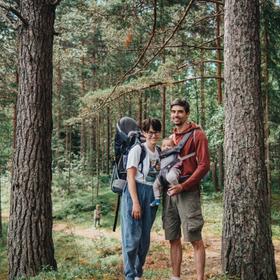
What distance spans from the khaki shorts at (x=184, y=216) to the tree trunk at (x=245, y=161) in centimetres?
78

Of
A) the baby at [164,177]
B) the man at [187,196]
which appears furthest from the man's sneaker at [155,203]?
the man at [187,196]

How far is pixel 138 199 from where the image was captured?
461 centimetres

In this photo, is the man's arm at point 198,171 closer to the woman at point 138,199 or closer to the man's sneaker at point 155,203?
the man's sneaker at point 155,203

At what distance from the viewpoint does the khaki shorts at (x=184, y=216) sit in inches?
182

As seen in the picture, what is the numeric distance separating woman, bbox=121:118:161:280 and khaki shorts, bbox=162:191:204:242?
0.89ft

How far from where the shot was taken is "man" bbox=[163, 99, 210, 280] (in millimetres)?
4602

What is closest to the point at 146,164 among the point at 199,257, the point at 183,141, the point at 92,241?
the point at 183,141

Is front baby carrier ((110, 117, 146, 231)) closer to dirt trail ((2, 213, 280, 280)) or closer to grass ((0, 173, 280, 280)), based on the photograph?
grass ((0, 173, 280, 280))

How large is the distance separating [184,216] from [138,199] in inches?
22.3

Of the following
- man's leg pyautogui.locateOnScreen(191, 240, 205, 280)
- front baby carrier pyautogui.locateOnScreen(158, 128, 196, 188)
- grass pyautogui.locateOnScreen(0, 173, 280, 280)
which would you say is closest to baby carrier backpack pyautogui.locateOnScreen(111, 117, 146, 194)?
front baby carrier pyautogui.locateOnScreen(158, 128, 196, 188)

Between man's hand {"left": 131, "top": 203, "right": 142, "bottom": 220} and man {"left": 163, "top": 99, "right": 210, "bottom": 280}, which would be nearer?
man's hand {"left": 131, "top": 203, "right": 142, "bottom": 220}

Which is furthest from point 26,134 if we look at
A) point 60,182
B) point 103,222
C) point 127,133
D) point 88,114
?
point 60,182

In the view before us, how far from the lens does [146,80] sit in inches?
463

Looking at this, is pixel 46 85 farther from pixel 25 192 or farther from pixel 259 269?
pixel 259 269
